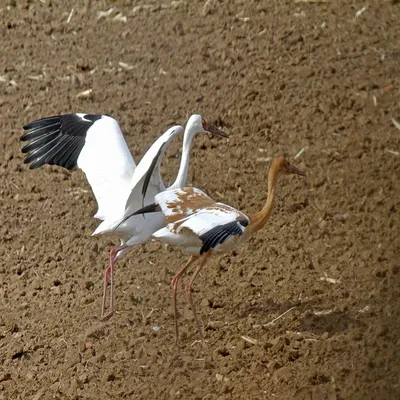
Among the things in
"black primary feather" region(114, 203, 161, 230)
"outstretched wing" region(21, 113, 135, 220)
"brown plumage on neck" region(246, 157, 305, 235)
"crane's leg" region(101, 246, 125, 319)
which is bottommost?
"crane's leg" region(101, 246, 125, 319)

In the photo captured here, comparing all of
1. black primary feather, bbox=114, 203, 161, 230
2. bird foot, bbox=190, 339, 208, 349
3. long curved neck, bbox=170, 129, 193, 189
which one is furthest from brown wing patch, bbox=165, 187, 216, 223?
bird foot, bbox=190, 339, 208, 349

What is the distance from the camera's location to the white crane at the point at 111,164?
7.15 meters

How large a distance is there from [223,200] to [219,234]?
92.2 inches

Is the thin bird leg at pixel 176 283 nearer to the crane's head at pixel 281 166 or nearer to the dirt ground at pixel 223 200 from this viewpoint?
the dirt ground at pixel 223 200

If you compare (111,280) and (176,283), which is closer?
(176,283)

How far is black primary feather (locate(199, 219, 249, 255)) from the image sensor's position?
6214mm

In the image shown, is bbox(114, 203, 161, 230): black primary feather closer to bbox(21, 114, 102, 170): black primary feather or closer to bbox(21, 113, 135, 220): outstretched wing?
bbox(21, 113, 135, 220): outstretched wing

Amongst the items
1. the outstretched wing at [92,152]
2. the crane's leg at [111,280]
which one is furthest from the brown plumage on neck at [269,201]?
the crane's leg at [111,280]

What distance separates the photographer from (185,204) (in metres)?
6.74

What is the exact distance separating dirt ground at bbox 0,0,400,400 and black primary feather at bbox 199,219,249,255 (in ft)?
2.93

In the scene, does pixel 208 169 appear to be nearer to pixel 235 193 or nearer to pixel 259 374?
pixel 235 193

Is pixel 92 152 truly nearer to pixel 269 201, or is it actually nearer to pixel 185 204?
pixel 185 204

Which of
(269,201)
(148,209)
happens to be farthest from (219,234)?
(269,201)

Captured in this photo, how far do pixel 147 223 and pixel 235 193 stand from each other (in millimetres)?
1443
